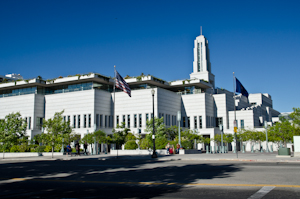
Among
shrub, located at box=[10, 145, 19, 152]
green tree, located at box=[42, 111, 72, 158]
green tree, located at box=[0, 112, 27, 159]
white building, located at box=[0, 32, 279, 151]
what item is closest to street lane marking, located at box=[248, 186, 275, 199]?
green tree, located at box=[42, 111, 72, 158]

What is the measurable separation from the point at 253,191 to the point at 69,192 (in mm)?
6328

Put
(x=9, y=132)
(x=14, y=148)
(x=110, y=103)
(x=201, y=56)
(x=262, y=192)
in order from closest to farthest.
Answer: (x=262, y=192), (x=9, y=132), (x=14, y=148), (x=110, y=103), (x=201, y=56)

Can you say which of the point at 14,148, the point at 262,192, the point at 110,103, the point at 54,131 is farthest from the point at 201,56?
the point at 262,192

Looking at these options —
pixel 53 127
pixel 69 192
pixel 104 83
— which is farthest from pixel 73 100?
pixel 69 192

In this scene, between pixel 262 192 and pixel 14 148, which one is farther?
pixel 14 148

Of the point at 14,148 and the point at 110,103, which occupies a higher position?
the point at 110,103

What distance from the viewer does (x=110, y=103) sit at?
66.5 meters

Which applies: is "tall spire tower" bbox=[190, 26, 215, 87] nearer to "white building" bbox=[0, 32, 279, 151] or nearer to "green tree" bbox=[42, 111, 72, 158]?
"white building" bbox=[0, 32, 279, 151]

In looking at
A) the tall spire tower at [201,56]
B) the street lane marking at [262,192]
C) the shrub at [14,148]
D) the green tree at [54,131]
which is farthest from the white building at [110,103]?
the street lane marking at [262,192]

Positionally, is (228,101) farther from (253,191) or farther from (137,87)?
(253,191)

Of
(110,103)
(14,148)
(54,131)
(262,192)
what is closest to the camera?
(262,192)

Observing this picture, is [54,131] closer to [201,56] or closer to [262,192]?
[262,192]

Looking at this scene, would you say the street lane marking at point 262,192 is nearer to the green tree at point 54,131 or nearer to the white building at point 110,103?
the green tree at point 54,131

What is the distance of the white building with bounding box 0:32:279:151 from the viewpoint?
6281 centimetres
